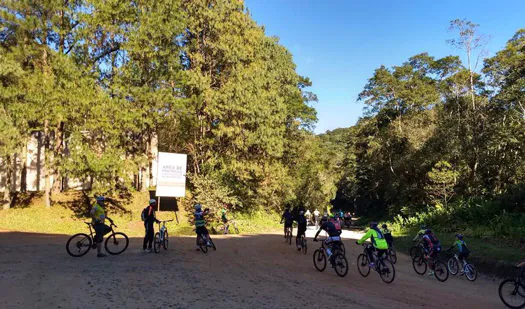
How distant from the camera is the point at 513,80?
1079 inches

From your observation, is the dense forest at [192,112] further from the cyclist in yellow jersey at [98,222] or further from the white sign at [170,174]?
the cyclist in yellow jersey at [98,222]

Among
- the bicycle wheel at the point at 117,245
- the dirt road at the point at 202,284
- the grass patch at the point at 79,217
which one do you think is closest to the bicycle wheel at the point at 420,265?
the dirt road at the point at 202,284

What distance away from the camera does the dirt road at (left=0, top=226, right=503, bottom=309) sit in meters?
7.45

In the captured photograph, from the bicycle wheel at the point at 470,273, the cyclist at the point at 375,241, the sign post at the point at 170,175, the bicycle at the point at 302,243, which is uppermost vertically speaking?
the sign post at the point at 170,175

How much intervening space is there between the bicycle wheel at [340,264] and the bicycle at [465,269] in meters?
4.95

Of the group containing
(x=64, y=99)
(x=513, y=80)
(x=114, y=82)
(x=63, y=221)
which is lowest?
(x=63, y=221)

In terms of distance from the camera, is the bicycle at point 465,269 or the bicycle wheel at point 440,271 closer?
the bicycle wheel at point 440,271

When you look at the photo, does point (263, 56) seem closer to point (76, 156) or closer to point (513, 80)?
point (76, 156)

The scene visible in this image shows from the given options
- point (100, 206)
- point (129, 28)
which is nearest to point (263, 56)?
point (129, 28)

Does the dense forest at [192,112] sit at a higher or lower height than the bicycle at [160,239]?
higher

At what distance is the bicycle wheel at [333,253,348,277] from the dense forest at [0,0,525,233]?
1359 cm

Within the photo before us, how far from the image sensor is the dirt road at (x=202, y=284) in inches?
293

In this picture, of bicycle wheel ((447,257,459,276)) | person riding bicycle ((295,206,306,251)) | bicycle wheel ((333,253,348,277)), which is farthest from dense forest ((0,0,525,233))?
bicycle wheel ((333,253,348,277))

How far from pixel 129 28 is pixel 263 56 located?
39.5 feet
